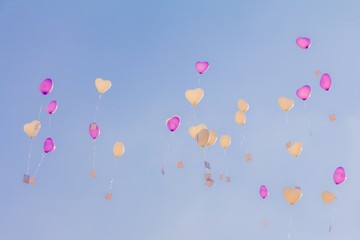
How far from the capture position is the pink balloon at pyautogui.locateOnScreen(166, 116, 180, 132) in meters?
13.2

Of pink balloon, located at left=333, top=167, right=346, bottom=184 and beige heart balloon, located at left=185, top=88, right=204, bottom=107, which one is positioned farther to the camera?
beige heart balloon, located at left=185, top=88, right=204, bottom=107

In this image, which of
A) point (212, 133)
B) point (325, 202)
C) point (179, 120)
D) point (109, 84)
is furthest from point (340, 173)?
point (109, 84)

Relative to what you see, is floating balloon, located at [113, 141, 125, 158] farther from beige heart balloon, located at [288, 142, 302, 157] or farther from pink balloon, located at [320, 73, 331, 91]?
pink balloon, located at [320, 73, 331, 91]

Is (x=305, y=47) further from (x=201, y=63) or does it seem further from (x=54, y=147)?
(x=54, y=147)

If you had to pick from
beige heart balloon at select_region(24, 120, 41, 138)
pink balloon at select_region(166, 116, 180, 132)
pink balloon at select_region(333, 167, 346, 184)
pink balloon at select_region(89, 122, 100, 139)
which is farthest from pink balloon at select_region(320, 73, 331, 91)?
beige heart balloon at select_region(24, 120, 41, 138)

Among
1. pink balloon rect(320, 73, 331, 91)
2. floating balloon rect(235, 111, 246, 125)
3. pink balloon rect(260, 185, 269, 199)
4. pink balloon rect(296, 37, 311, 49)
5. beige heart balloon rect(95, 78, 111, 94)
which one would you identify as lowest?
pink balloon rect(260, 185, 269, 199)

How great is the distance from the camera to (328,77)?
42.4 ft

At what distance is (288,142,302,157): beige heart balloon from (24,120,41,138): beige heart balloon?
6.14 meters

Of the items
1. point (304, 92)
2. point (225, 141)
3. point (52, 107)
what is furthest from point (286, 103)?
point (52, 107)

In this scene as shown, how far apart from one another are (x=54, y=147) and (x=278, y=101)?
5.68 m

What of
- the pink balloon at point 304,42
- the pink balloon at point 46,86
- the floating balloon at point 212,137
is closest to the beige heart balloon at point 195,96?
the floating balloon at point 212,137

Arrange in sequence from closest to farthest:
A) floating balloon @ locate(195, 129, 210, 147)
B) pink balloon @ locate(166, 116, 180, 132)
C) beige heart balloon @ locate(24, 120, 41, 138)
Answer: floating balloon @ locate(195, 129, 210, 147), pink balloon @ locate(166, 116, 180, 132), beige heart balloon @ locate(24, 120, 41, 138)

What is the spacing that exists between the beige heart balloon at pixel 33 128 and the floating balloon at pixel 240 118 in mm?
4849

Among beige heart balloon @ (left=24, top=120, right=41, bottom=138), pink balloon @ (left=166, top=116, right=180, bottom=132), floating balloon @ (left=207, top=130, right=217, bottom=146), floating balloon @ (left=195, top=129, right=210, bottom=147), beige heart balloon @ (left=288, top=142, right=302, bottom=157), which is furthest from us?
beige heart balloon @ (left=24, top=120, right=41, bottom=138)
